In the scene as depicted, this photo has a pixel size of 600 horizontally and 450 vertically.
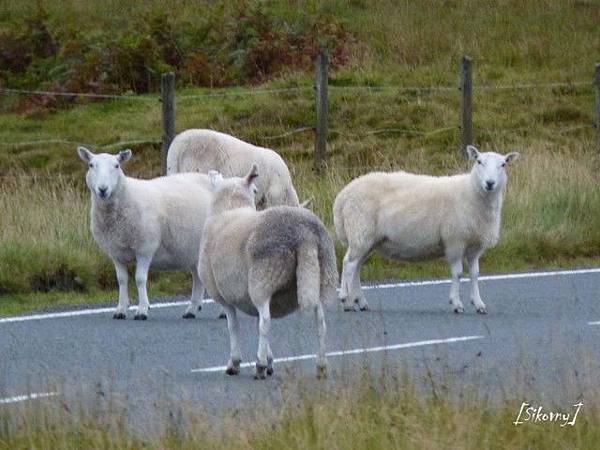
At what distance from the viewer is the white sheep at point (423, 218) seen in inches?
498

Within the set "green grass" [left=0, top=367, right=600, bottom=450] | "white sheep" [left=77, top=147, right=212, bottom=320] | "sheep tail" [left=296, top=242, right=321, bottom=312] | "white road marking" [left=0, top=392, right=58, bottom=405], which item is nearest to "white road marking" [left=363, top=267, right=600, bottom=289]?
"white sheep" [left=77, top=147, right=212, bottom=320]

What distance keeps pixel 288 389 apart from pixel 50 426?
3.75 feet

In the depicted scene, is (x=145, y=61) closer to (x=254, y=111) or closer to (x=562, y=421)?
(x=254, y=111)

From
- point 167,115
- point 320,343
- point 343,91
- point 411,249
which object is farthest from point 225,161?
point 343,91

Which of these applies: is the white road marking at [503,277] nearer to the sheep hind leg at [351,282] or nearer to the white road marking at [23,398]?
the sheep hind leg at [351,282]

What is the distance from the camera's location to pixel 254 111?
24922 mm

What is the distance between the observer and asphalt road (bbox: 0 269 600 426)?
808 centimetres

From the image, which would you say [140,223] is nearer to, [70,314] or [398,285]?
[70,314]

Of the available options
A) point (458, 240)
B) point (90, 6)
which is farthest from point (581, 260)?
point (90, 6)

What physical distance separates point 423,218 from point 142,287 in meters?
2.31

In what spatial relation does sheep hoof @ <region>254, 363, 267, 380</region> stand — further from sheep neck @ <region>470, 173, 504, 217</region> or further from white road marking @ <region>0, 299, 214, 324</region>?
sheep neck @ <region>470, 173, 504, 217</region>

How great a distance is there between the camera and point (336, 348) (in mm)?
10398

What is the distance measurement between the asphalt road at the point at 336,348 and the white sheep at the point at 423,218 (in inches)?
15.2

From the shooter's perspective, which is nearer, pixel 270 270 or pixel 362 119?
pixel 270 270
